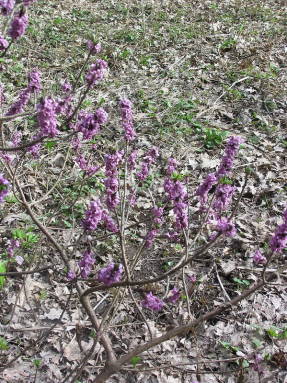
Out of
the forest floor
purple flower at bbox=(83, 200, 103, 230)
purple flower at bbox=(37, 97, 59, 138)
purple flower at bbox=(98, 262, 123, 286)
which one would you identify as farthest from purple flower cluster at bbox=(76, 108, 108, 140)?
purple flower at bbox=(98, 262, 123, 286)

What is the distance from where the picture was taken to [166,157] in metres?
5.82

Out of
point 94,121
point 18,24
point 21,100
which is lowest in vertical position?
point 94,121

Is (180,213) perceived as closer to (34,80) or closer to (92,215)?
(92,215)

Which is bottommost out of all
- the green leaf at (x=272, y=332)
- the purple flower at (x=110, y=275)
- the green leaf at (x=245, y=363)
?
the green leaf at (x=245, y=363)

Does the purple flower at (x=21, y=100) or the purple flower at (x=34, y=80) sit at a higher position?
the purple flower at (x=34, y=80)

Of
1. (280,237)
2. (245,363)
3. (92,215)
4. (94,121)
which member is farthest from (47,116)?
(245,363)

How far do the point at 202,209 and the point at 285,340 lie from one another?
1328 mm

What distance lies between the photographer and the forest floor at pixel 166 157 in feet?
11.1

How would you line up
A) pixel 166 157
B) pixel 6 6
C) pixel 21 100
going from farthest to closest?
pixel 166 157
pixel 21 100
pixel 6 6

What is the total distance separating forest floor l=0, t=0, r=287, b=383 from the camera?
11.1 ft

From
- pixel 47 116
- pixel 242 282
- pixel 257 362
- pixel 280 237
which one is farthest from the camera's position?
pixel 242 282

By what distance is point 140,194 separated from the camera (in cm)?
521

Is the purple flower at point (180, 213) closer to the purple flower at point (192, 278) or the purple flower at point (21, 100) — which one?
the purple flower at point (192, 278)

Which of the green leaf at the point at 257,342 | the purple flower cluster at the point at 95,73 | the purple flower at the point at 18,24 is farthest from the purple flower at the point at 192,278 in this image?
the purple flower at the point at 18,24
